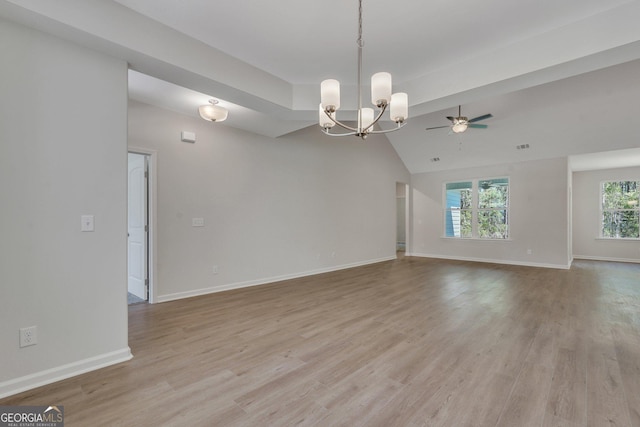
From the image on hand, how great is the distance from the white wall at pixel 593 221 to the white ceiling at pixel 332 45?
4.99 m

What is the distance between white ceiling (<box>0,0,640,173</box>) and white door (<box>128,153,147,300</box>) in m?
1.05

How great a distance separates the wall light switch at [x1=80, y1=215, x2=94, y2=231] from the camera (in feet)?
7.14

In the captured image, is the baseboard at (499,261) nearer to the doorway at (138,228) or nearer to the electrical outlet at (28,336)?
the doorway at (138,228)

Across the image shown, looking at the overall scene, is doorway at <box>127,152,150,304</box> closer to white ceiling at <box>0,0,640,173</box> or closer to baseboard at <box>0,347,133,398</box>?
white ceiling at <box>0,0,640,173</box>

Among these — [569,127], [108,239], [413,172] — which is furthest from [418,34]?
[413,172]

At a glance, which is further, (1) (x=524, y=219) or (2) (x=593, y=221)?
(2) (x=593, y=221)

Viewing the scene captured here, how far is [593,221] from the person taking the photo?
321 inches

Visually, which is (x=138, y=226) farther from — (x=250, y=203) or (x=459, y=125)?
(x=459, y=125)

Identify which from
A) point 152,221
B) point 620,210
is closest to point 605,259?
point 620,210

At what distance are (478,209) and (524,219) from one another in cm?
112

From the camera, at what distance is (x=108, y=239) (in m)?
2.28

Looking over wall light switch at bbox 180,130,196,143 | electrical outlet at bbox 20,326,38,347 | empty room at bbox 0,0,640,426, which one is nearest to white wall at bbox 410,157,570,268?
empty room at bbox 0,0,640,426

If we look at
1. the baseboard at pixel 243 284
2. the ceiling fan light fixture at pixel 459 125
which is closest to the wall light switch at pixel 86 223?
the baseboard at pixel 243 284

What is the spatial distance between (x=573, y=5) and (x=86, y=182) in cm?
428
